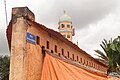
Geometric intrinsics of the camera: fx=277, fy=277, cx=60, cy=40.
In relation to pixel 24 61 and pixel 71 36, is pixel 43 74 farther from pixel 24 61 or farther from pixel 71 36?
pixel 71 36

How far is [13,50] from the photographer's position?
10094 mm

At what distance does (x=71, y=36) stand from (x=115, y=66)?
1371 inches

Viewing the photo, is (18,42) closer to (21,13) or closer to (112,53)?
(21,13)

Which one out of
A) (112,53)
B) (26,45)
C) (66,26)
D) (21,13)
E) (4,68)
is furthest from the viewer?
(66,26)

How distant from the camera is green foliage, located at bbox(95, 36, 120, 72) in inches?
865

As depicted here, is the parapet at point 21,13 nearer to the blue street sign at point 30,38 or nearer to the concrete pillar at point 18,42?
the concrete pillar at point 18,42

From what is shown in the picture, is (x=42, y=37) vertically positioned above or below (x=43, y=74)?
above

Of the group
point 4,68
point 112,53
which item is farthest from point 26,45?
point 4,68

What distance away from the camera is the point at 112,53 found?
2278 centimetres

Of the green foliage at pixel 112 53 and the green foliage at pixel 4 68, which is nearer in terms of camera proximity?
the green foliage at pixel 112 53

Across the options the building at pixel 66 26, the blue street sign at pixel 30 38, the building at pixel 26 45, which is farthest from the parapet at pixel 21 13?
the building at pixel 66 26

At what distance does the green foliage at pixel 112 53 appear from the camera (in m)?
22.0

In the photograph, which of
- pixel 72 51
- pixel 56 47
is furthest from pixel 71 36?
pixel 56 47

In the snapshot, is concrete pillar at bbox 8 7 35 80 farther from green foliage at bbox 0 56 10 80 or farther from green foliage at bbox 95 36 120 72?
green foliage at bbox 0 56 10 80
